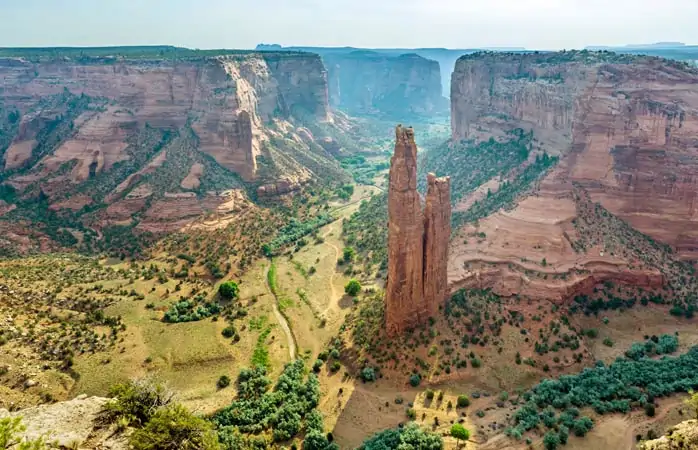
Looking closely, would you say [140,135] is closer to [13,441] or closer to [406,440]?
[13,441]

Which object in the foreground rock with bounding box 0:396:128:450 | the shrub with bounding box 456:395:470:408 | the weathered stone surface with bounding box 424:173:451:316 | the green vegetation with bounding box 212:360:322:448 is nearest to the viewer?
the foreground rock with bounding box 0:396:128:450

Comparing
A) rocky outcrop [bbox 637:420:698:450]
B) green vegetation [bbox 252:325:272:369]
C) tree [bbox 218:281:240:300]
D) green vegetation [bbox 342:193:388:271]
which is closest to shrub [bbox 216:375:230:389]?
green vegetation [bbox 252:325:272:369]

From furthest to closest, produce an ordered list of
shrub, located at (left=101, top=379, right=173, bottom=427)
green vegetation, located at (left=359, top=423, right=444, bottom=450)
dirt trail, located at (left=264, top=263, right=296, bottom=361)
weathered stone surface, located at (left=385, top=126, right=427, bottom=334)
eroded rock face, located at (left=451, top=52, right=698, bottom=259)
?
eroded rock face, located at (left=451, top=52, right=698, bottom=259), dirt trail, located at (left=264, top=263, right=296, bottom=361), weathered stone surface, located at (left=385, top=126, right=427, bottom=334), green vegetation, located at (left=359, top=423, right=444, bottom=450), shrub, located at (left=101, top=379, right=173, bottom=427)

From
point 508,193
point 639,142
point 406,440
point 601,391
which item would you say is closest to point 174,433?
point 406,440

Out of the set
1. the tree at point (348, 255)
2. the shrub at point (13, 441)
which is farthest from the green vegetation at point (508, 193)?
the shrub at point (13, 441)

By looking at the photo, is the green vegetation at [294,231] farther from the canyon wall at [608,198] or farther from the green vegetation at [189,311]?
the canyon wall at [608,198]

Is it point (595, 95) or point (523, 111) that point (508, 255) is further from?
point (523, 111)

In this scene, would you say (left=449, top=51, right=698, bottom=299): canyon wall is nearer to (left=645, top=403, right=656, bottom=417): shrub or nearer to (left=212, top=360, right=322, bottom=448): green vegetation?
(left=645, top=403, right=656, bottom=417): shrub
